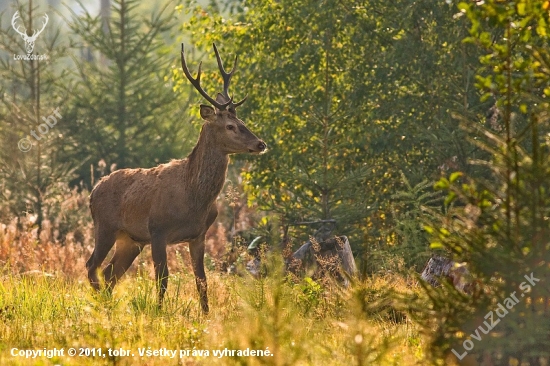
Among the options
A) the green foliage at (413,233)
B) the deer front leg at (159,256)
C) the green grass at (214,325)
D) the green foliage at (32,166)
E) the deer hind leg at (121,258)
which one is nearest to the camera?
the green grass at (214,325)

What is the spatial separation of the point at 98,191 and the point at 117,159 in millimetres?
7529

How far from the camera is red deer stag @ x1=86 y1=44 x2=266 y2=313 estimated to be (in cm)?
964

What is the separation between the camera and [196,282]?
376 inches

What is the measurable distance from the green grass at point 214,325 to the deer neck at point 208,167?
925 millimetres

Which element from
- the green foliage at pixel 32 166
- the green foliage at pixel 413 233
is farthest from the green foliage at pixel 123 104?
the green foliage at pixel 413 233

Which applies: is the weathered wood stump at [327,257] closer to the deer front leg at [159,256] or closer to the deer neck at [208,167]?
the deer neck at [208,167]

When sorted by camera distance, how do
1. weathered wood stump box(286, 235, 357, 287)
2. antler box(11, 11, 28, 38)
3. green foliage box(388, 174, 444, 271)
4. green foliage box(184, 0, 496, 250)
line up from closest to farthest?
1. weathered wood stump box(286, 235, 357, 287)
2. green foliage box(388, 174, 444, 271)
3. green foliage box(184, 0, 496, 250)
4. antler box(11, 11, 28, 38)

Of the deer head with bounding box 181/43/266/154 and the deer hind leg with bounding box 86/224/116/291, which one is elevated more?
the deer head with bounding box 181/43/266/154

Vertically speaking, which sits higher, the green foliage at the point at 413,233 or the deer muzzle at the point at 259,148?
the deer muzzle at the point at 259,148

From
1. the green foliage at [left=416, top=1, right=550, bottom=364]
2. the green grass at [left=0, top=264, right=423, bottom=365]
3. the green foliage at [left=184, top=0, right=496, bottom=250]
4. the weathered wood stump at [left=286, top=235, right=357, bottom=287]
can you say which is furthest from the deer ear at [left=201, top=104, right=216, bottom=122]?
the green foliage at [left=416, top=1, right=550, bottom=364]

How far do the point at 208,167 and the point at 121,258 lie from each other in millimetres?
1726

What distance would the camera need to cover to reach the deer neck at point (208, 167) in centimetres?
970

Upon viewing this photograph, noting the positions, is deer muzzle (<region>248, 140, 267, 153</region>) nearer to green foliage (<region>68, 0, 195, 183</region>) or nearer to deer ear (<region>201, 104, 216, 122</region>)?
deer ear (<region>201, 104, 216, 122</region>)

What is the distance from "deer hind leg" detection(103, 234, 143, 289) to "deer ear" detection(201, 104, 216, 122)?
172cm
